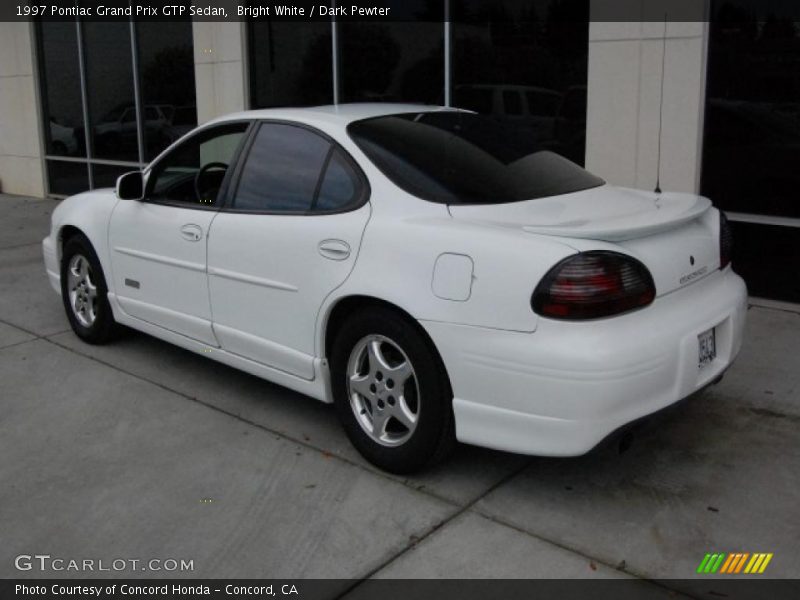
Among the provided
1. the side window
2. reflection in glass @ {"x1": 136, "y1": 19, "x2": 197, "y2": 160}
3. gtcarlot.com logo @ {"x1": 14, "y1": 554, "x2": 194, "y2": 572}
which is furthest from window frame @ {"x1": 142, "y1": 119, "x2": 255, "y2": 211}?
reflection in glass @ {"x1": 136, "y1": 19, "x2": 197, "y2": 160}

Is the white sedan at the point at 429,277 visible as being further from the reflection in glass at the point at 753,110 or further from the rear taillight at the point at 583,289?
the reflection in glass at the point at 753,110

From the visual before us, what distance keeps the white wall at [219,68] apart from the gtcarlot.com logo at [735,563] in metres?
8.43

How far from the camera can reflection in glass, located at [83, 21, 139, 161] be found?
1251 cm

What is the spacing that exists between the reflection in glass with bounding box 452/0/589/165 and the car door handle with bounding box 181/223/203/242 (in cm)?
318

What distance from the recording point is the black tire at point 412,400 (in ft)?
12.5

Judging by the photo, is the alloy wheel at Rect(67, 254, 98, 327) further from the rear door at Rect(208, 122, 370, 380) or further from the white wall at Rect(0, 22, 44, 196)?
the white wall at Rect(0, 22, 44, 196)

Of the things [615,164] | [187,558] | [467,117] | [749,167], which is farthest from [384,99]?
[187,558]

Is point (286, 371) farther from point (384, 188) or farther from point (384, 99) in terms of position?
point (384, 99)

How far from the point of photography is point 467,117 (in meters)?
4.98

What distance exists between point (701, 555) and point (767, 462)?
97 cm

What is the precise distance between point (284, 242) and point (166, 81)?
27.1 feet

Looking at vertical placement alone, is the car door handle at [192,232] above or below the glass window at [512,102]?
below

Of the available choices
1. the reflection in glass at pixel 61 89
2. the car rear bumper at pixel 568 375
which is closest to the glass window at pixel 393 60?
the car rear bumper at pixel 568 375

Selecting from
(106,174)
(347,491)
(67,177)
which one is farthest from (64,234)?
(67,177)
